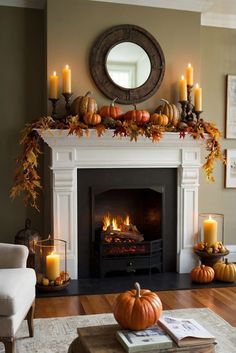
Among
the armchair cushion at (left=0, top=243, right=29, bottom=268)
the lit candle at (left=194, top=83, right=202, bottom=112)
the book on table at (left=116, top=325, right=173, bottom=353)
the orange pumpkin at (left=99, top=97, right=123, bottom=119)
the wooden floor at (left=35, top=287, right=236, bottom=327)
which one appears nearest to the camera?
the book on table at (left=116, top=325, right=173, bottom=353)

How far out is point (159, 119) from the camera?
4.29m

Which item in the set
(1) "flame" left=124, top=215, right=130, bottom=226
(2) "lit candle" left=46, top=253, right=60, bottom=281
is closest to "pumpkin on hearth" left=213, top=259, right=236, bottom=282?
(1) "flame" left=124, top=215, right=130, bottom=226

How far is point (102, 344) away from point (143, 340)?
0.19 meters

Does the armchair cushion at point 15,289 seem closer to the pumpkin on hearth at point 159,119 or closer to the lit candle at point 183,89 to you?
the pumpkin on hearth at point 159,119

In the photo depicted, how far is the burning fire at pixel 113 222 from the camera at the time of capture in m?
4.66

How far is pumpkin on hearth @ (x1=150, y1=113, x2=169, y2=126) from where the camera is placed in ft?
14.1

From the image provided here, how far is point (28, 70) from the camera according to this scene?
4.58 metres

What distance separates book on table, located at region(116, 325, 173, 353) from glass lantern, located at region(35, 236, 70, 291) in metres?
1.97

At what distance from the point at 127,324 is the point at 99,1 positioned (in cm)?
334

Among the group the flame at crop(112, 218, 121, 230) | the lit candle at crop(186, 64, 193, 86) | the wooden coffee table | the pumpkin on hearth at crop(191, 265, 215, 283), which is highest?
the lit candle at crop(186, 64, 193, 86)

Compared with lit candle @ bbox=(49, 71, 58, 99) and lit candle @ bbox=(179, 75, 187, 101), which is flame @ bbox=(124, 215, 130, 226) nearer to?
lit candle @ bbox=(179, 75, 187, 101)

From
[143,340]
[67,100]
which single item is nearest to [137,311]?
[143,340]

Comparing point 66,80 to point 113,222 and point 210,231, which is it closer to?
point 113,222

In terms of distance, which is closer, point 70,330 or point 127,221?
point 70,330
